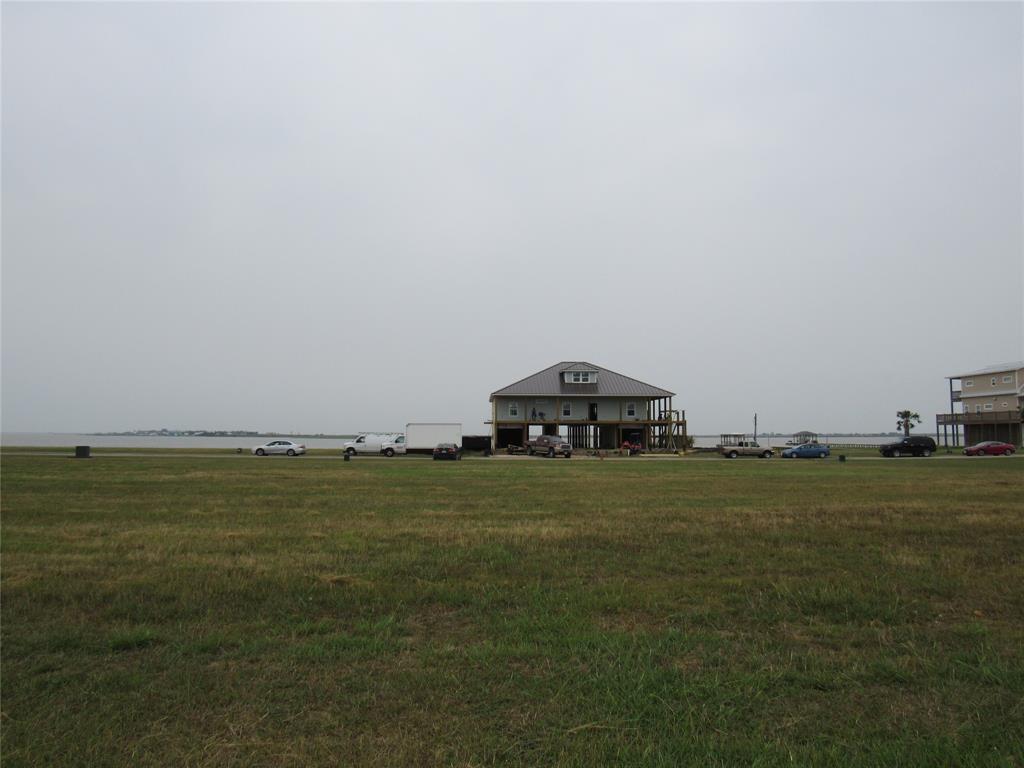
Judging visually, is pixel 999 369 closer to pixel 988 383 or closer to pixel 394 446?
pixel 988 383

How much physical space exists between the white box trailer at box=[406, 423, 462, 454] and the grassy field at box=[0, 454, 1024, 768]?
39123 millimetres

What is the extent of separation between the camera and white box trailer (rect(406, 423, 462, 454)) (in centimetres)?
5178

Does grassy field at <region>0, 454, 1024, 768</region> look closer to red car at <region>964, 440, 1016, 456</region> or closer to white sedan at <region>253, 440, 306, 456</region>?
white sedan at <region>253, 440, 306, 456</region>

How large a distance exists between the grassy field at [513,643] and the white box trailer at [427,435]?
39123 mm

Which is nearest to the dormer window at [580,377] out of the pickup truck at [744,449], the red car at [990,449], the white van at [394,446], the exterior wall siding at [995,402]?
the pickup truck at [744,449]

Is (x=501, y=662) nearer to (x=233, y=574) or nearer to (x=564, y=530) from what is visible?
(x=233, y=574)

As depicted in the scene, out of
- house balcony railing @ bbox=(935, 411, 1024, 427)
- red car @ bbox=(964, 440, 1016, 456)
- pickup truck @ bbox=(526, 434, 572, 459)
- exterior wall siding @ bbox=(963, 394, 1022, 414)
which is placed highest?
exterior wall siding @ bbox=(963, 394, 1022, 414)

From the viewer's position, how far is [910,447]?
52750mm

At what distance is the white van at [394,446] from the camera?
5347cm

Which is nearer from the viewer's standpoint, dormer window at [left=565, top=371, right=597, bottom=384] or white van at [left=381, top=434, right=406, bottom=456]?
white van at [left=381, top=434, right=406, bottom=456]

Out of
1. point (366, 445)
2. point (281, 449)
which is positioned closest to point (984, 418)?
point (366, 445)

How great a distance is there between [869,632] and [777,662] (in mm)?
1399

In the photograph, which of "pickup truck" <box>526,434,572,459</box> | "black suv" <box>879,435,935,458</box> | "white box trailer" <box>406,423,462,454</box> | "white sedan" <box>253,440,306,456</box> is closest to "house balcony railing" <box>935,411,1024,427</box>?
"black suv" <box>879,435,935,458</box>

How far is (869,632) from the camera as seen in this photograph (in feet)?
20.1
